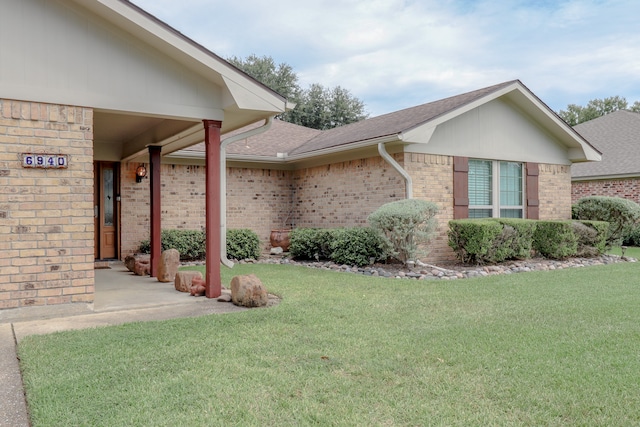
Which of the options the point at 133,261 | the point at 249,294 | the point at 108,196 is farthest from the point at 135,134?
the point at 249,294

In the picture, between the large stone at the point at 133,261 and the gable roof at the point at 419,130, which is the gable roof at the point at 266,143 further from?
the large stone at the point at 133,261

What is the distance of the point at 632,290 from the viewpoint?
694 centimetres

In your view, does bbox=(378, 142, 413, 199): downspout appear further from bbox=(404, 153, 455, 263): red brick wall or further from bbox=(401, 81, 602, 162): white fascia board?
bbox=(401, 81, 602, 162): white fascia board

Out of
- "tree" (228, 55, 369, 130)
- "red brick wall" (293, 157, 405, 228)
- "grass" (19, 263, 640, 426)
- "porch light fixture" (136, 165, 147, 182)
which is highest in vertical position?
"tree" (228, 55, 369, 130)

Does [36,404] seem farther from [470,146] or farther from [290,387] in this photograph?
[470,146]

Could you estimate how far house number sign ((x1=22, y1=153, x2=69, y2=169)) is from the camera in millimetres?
5371

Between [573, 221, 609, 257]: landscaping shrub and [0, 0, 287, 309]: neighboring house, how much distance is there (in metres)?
8.54

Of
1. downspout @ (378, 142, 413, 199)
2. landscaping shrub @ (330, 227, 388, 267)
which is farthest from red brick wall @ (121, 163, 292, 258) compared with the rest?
downspout @ (378, 142, 413, 199)

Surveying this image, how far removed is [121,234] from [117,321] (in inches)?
272

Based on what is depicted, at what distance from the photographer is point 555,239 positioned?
10828 mm

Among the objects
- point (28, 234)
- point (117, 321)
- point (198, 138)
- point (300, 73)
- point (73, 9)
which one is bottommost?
point (117, 321)

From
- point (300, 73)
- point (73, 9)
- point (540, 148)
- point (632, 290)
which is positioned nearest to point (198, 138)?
point (73, 9)

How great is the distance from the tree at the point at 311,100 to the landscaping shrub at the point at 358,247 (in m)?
21.4

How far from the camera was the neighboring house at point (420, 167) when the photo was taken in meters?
10.5
